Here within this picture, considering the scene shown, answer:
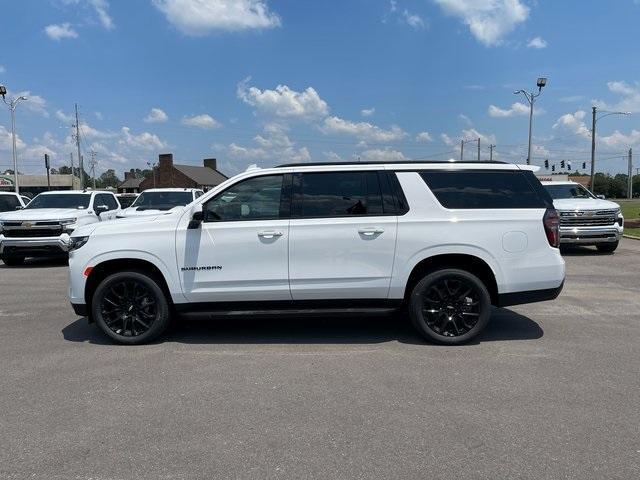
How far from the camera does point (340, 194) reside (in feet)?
18.3

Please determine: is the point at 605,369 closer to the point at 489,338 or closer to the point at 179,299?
the point at 489,338

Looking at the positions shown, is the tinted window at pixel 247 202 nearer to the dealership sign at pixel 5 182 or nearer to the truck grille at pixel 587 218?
the truck grille at pixel 587 218

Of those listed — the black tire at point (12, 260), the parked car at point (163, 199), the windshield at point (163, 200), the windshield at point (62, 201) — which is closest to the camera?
the black tire at point (12, 260)

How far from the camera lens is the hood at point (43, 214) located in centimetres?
1209

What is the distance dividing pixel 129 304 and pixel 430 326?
3234mm

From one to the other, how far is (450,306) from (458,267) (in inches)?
17.1

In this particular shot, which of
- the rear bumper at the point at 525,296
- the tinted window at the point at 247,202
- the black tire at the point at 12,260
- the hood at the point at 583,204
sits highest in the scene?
the tinted window at the point at 247,202

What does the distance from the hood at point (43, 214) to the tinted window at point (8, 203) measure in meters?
3.19

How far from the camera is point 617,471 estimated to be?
312 cm

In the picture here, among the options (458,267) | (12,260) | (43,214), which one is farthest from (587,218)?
(12,260)

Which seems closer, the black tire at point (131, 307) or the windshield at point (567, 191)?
the black tire at point (131, 307)

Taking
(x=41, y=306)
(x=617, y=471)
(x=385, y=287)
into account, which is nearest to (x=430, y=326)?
(x=385, y=287)

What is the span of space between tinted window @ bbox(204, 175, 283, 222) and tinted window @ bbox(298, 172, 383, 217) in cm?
30

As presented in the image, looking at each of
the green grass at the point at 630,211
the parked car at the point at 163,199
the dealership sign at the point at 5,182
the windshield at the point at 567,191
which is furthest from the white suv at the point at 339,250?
the dealership sign at the point at 5,182
